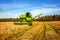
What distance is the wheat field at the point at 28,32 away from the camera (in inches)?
181

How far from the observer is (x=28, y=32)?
4902 millimetres

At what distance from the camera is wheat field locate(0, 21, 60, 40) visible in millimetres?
4609

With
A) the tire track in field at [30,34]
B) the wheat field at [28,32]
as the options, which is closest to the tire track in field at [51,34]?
the wheat field at [28,32]

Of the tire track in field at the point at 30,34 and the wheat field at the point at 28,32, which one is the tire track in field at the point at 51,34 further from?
the tire track in field at the point at 30,34

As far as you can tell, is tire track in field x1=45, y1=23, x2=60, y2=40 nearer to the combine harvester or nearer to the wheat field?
the wheat field

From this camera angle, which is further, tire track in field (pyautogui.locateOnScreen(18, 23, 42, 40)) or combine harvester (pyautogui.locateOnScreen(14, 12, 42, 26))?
combine harvester (pyautogui.locateOnScreen(14, 12, 42, 26))

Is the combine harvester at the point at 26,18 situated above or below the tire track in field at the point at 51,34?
above

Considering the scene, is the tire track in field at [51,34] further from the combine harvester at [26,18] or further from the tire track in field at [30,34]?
the combine harvester at [26,18]

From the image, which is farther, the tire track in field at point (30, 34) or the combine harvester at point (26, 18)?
the combine harvester at point (26, 18)

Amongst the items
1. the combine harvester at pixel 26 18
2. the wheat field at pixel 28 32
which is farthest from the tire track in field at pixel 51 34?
the combine harvester at pixel 26 18

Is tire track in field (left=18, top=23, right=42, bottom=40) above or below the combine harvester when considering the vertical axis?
below

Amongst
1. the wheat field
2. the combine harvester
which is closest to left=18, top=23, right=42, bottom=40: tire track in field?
the wheat field

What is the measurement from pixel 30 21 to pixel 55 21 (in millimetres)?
1016

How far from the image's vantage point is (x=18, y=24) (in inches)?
203
